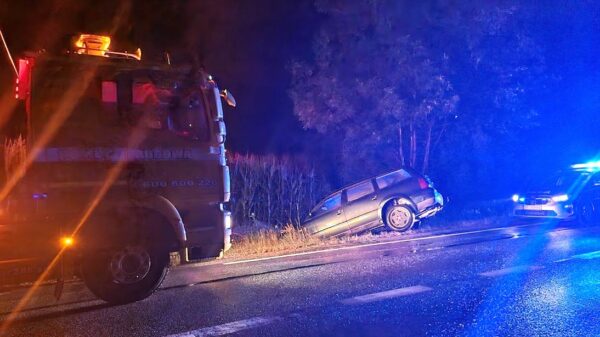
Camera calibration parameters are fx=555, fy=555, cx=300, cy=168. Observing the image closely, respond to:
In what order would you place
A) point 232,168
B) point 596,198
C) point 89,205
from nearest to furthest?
point 89,205 → point 596,198 → point 232,168

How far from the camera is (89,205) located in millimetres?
6441

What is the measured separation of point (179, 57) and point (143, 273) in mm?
10364

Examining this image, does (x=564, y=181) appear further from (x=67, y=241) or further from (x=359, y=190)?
(x=67, y=241)

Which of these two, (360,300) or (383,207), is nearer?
(360,300)

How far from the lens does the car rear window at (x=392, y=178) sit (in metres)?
13.6

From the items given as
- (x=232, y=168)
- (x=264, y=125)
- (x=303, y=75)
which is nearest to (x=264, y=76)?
(x=264, y=125)

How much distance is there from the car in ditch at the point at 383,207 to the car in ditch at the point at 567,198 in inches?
106

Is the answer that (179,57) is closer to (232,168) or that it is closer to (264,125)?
(232,168)

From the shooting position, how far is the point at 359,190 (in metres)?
13.7

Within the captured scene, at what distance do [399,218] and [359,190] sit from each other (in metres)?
1.19

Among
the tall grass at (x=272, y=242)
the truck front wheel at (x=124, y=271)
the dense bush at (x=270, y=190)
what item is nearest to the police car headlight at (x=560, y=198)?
the tall grass at (x=272, y=242)

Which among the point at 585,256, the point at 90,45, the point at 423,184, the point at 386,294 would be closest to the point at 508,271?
the point at 585,256

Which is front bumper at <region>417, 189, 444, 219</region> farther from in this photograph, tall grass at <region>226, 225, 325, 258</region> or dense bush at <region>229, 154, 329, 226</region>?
dense bush at <region>229, 154, 329, 226</region>

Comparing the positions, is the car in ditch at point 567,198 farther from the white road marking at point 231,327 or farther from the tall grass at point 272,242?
the white road marking at point 231,327
